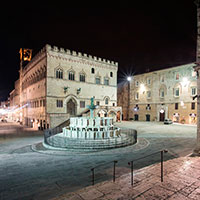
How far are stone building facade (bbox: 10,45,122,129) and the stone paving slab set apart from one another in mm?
21227

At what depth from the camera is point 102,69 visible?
3372 cm

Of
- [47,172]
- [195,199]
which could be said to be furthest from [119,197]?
[47,172]

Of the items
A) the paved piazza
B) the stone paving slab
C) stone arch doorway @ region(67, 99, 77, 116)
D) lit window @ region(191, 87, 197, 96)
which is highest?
lit window @ region(191, 87, 197, 96)

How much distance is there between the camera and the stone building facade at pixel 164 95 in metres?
31.1

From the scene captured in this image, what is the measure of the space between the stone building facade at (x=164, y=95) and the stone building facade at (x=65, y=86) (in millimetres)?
7905

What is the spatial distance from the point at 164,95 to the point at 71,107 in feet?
71.7

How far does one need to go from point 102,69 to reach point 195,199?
31.1m

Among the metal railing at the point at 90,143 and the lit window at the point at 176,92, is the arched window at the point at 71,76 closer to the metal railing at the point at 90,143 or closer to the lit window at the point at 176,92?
the metal railing at the point at 90,143

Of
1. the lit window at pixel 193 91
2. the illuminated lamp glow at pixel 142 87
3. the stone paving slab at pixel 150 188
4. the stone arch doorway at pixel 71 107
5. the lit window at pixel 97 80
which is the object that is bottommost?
the stone paving slab at pixel 150 188

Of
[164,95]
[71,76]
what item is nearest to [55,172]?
[71,76]

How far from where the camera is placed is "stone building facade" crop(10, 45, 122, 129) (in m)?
26.2

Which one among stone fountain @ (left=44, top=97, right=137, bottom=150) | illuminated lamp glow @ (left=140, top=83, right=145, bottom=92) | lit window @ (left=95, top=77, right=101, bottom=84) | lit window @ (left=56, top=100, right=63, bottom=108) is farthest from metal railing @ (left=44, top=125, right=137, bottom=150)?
illuminated lamp glow @ (left=140, top=83, right=145, bottom=92)

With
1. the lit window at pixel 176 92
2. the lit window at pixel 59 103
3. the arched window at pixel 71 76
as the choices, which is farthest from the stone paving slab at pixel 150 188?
the lit window at pixel 176 92

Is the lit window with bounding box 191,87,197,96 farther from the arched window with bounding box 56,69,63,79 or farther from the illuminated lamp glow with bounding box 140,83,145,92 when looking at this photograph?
the arched window with bounding box 56,69,63,79
